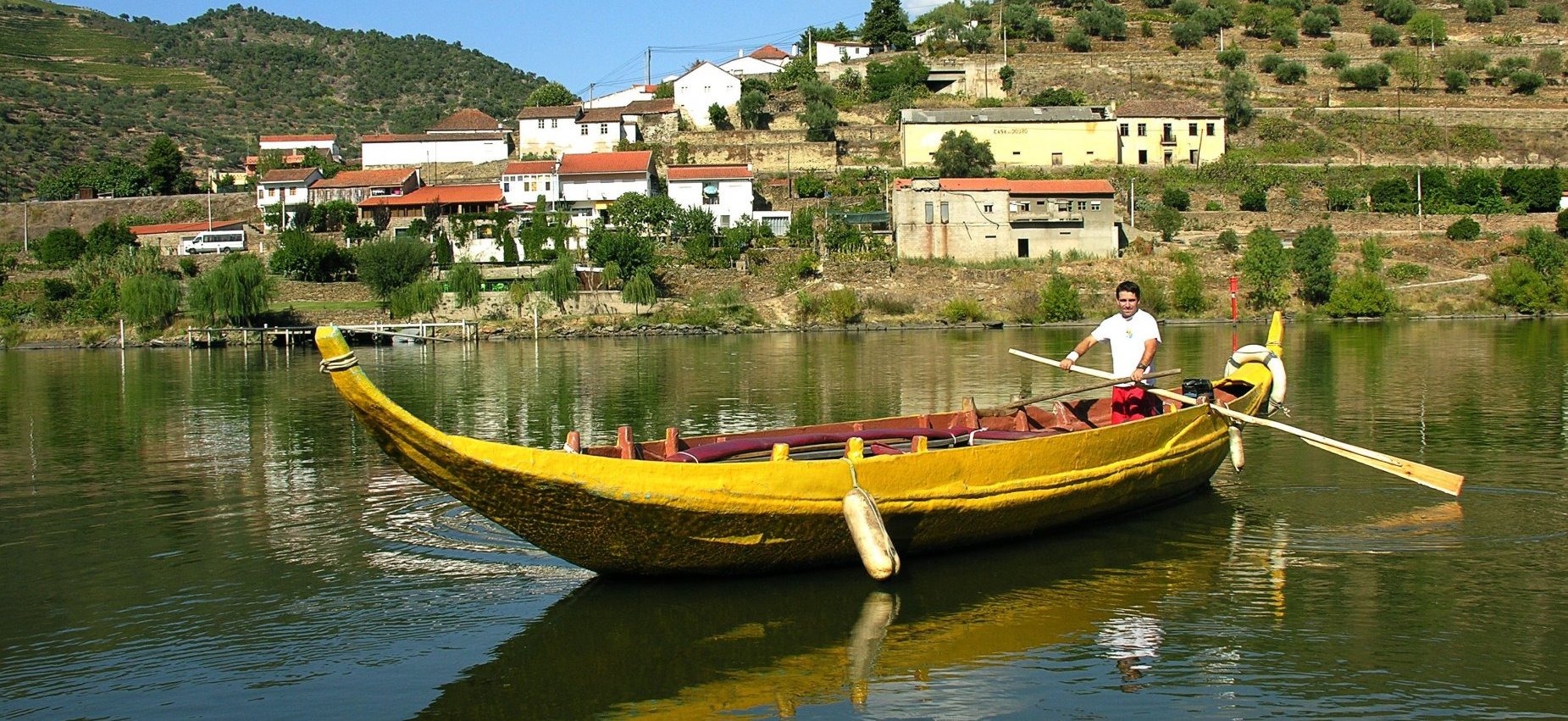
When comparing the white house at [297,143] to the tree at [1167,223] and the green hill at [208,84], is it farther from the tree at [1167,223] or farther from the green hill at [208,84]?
the tree at [1167,223]

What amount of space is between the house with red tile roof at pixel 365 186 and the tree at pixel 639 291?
20065 mm

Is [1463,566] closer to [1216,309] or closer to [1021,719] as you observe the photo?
[1021,719]

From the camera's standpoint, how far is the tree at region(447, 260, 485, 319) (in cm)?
5484

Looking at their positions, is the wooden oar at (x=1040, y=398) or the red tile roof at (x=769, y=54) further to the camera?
the red tile roof at (x=769, y=54)

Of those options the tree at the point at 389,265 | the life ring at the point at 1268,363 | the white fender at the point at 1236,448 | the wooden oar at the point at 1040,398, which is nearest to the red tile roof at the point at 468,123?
the tree at the point at 389,265

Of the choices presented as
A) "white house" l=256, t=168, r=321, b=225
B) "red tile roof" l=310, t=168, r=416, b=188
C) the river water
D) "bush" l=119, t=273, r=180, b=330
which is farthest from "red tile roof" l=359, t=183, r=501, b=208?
the river water

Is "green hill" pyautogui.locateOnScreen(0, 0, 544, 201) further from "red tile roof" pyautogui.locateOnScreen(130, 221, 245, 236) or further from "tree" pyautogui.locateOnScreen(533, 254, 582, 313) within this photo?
"tree" pyautogui.locateOnScreen(533, 254, 582, 313)

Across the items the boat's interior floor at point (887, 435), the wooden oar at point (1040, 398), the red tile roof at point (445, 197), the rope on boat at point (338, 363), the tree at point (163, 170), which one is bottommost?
the boat's interior floor at point (887, 435)

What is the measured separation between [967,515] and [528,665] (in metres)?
3.82

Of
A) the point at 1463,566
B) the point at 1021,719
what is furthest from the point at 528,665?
the point at 1463,566

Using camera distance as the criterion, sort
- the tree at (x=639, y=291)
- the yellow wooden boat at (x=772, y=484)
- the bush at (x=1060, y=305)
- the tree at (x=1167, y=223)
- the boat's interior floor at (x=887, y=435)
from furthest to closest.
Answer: the tree at (x=1167, y=223), the tree at (x=639, y=291), the bush at (x=1060, y=305), the boat's interior floor at (x=887, y=435), the yellow wooden boat at (x=772, y=484)

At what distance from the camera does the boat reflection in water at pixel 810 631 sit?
787 cm

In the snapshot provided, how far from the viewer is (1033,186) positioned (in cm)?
5728

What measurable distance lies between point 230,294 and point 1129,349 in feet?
151
